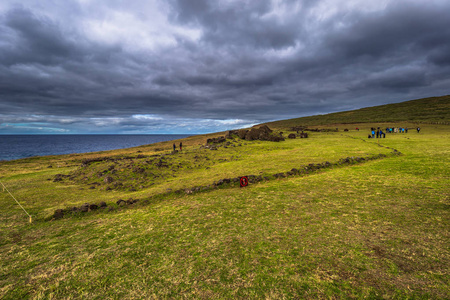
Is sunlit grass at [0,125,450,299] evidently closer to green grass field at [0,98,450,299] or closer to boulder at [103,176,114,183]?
green grass field at [0,98,450,299]

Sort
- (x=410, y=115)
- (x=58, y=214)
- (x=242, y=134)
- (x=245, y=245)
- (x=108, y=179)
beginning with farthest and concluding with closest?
(x=410, y=115)
(x=242, y=134)
(x=108, y=179)
(x=58, y=214)
(x=245, y=245)

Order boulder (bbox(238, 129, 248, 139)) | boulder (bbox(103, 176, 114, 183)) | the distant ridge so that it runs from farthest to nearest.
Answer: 1. the distant ridge
2. boulder (bbox(238, 129, 248, 139))
3. boulder (bbox(103, 176, 114, 183))

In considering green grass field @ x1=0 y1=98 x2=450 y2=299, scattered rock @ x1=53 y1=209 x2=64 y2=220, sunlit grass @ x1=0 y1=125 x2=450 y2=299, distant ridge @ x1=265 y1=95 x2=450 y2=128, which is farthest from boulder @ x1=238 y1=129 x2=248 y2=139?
distant ridge @ x1=265 y1=95 x2=450 y2=128

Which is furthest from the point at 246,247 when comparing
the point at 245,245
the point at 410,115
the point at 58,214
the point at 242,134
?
the point at 410,115

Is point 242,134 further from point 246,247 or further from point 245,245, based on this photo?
point 246,247

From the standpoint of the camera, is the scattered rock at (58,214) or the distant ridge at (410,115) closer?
the scattered rock at (58,214)

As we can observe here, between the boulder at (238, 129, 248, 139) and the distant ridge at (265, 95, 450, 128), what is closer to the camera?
the boulder at (238, 129, 248, 139)

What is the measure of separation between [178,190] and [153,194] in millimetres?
1538

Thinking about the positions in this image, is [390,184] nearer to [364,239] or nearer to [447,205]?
[447,205]

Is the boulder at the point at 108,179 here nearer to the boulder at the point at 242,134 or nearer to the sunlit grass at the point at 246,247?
the sunlit grass at the point at 246,247

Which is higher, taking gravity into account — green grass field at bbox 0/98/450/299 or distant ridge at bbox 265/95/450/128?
distant ridge at bbox 265/95/450/128

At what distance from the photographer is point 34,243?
7094mm

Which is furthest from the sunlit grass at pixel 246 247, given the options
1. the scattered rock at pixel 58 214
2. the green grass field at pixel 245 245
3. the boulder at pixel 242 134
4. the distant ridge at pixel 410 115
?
the distant ridge at pixel 410 115

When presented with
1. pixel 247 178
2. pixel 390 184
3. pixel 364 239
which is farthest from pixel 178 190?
pixel 390 184
